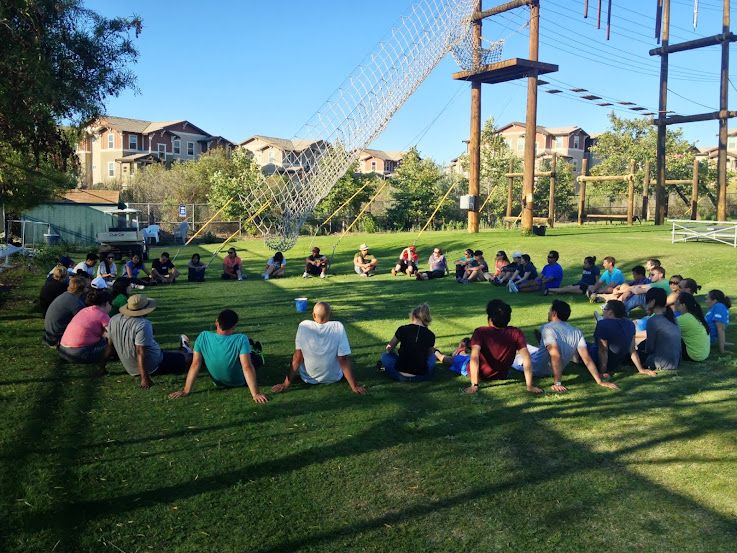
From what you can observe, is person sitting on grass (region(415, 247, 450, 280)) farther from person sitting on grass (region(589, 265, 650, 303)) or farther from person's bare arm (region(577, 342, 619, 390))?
person's bare arm (region(577, 342, 619, 390))

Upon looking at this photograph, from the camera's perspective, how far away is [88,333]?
23.9ft

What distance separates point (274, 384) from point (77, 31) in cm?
576

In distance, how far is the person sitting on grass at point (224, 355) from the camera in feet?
20.1

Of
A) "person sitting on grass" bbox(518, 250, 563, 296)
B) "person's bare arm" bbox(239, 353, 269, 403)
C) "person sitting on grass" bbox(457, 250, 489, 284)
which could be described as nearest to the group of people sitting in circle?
"person's bare arm" bbox(239, 353, 269, 403)

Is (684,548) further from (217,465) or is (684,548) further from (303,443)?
(217,465)

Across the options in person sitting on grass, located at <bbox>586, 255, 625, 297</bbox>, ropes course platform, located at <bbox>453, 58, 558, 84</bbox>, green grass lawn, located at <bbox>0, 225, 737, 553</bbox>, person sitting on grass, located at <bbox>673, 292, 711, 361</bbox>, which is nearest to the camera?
green grass lawn, located at <bbox>0, 225, 737, 553</bbox>

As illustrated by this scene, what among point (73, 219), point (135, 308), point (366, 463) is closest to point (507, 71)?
point (135, 308)

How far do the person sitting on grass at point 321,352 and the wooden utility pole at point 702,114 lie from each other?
71.8 ft

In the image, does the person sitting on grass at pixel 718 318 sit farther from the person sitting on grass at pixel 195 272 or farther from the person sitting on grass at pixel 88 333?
the person sitting on grass at pixel 195 272

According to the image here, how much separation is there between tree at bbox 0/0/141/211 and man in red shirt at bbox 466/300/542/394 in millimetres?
6006

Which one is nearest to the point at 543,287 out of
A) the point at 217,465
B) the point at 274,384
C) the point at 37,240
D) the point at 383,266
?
the point at 383,266

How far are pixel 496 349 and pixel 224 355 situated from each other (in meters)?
2.88

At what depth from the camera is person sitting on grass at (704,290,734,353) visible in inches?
315

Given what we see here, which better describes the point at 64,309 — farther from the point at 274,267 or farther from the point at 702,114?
the point at 702,114
